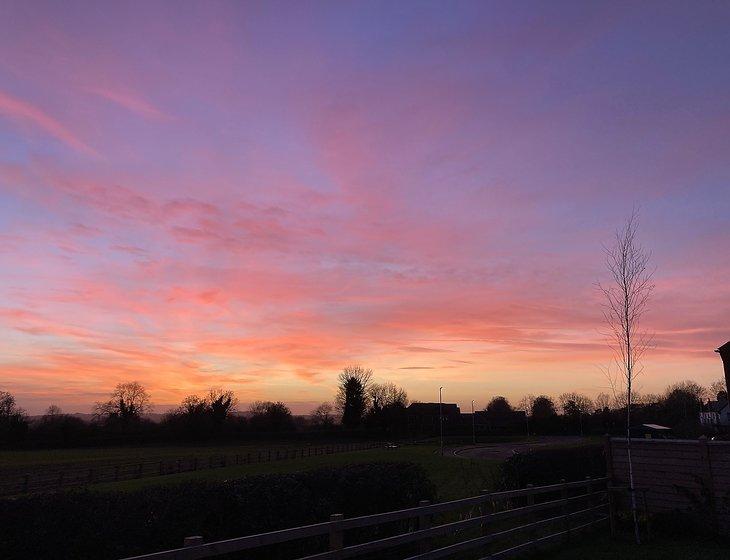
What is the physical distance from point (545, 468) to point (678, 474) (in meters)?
5.55

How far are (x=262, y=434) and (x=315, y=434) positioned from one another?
970 cm

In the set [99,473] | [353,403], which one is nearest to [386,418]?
[353,403]

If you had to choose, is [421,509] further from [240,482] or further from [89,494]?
[89,494]

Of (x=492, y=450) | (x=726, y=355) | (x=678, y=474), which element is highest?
Result: (x=726, y=355)

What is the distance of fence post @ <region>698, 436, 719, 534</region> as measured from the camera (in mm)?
11781

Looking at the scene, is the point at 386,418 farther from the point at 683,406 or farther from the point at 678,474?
the point at 678,474

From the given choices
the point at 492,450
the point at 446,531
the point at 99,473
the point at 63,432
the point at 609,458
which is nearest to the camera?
the point at 446,531

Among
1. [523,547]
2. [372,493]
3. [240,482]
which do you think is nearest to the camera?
[240,482]

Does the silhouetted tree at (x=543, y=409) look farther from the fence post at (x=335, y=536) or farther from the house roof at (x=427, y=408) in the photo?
the fence post at (x=335, y=536)

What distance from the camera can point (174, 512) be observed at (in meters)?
7.54

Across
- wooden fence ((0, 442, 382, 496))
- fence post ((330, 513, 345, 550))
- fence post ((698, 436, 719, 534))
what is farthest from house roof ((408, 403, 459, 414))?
fence post ((330, 513, 345, 550))

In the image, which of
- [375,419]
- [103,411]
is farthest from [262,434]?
[103,411]

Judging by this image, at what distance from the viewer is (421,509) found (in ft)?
25.6

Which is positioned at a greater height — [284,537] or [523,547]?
A: [284,537]
